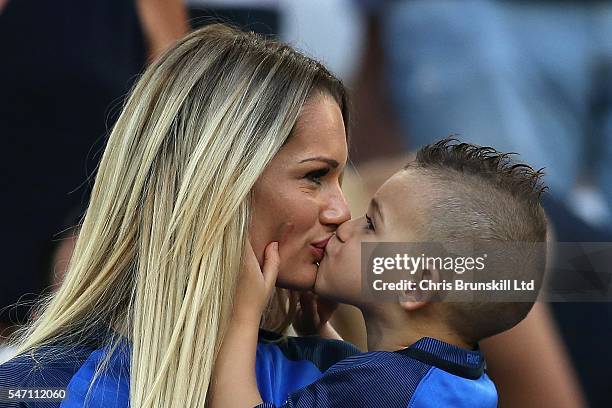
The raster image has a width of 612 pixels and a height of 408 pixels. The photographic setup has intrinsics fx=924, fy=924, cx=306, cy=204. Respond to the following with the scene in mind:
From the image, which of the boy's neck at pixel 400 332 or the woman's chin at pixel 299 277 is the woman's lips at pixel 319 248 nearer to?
the woman's chin at pixel 299 277

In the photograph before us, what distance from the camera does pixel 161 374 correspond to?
1.69 m

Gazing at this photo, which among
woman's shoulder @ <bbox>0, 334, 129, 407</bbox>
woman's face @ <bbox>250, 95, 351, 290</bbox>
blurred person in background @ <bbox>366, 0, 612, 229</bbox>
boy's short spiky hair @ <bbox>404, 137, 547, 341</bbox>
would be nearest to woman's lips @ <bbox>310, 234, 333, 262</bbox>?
woman's face @ <bbox>250, 95, 351, 290</bbox>

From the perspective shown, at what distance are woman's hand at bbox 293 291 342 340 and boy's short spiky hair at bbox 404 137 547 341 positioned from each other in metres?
0.42

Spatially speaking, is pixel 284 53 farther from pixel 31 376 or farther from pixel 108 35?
pixel 108 35

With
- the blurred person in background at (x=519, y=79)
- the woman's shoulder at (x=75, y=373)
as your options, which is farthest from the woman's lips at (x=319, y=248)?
the blurred person in background at (x=519, y=79)

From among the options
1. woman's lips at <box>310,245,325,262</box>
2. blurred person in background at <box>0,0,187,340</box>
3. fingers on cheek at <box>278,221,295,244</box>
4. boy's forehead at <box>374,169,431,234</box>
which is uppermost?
blurred person in background at <box>0,0,187,340</box>

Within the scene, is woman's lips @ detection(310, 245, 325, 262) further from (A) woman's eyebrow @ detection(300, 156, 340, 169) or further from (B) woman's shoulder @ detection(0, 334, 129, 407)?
(B) woman's shoulder @ detection(0, 334, 129, 407)

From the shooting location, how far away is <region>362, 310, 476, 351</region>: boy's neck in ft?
5.93

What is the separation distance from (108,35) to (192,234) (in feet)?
5.32

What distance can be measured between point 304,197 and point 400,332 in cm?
33

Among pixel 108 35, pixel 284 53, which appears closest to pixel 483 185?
pixel 284 53

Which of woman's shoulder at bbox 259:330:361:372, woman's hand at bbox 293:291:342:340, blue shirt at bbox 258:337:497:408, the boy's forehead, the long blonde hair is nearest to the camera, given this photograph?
blue shirt at bbox 258:337:497:408

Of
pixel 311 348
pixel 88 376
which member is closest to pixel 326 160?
pixel 311 348

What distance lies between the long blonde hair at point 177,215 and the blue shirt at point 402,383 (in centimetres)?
23
